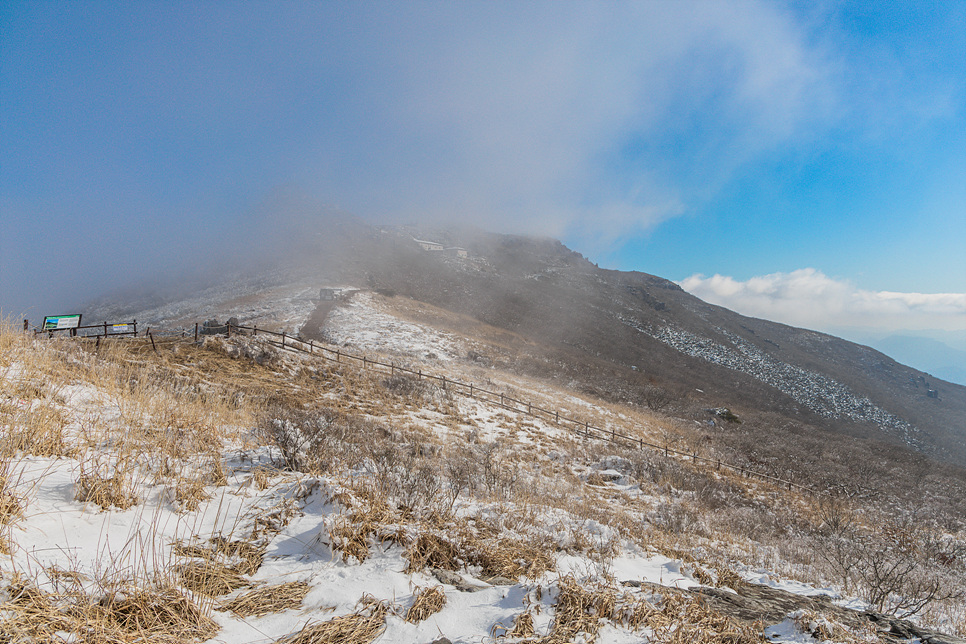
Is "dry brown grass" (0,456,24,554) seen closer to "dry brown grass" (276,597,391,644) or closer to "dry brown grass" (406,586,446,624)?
"dry brown grass" (276,597,391,644)

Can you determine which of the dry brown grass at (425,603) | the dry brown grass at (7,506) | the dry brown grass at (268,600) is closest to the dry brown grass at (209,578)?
the dry brown grass at (268,600)

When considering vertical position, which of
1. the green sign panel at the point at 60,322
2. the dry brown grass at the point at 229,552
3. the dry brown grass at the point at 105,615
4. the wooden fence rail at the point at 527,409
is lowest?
the wooden fence rail at the point at 527,409

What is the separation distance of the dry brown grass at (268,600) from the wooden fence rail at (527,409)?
57.9 ft

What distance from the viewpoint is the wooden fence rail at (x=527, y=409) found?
63.4 feet

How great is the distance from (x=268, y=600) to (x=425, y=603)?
104cm

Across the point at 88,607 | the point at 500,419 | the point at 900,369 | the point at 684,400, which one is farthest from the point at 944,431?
the point at 88,607

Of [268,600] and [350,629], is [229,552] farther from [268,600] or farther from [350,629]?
[350,629]

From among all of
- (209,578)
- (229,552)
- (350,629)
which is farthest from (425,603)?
(229,552)

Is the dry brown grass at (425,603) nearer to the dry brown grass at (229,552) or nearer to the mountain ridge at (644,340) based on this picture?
the dry brown grass at (229,552)

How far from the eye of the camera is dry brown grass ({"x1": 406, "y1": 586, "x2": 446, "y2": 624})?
2582 mm

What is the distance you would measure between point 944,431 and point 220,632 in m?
84.0

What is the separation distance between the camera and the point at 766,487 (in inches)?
696

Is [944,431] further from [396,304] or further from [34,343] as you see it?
[34,343]

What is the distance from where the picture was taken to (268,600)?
255cm
